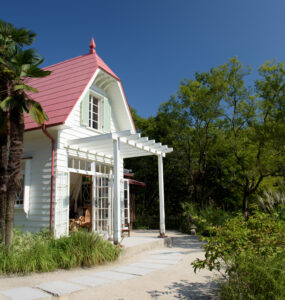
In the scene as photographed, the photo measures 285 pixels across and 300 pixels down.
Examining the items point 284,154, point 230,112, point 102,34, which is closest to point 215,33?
point 230,112

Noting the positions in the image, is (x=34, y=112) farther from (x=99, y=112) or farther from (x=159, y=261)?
(x=159, y=261)

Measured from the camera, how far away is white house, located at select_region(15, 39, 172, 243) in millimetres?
7961

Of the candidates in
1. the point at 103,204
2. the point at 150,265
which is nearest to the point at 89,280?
the point at 150,265

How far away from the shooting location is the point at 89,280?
16.7ft

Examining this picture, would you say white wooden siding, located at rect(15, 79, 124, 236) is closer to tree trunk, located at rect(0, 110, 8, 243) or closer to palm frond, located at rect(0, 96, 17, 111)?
tree trunk, located at rect(0, 110, 8, 243)

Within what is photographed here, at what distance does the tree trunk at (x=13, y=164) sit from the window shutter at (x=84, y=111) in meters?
2.58

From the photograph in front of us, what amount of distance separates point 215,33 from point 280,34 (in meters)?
2.45

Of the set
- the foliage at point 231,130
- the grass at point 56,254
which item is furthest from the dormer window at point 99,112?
the foliage at point 231,130

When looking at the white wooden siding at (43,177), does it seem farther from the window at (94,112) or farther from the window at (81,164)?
the window at (94,112)

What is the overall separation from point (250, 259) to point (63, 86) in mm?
7912

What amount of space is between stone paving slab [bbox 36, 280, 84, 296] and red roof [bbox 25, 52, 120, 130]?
4.26 m

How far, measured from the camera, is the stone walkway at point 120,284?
13.9ft

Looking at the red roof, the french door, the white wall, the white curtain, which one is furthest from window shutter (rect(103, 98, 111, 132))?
the white curtain

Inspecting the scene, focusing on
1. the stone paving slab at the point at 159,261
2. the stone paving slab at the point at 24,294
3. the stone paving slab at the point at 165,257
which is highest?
the stone paving slab at the point at 24,294
